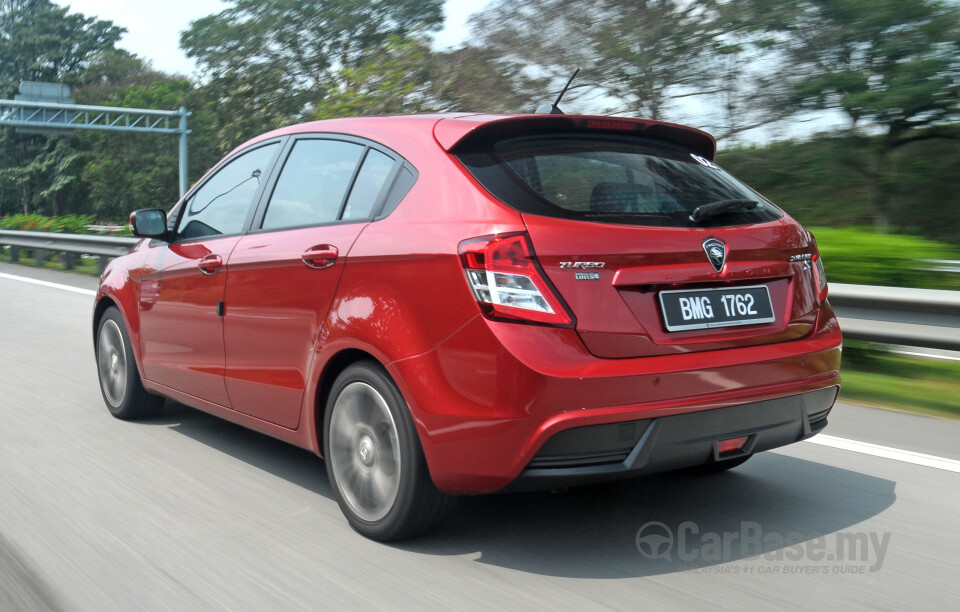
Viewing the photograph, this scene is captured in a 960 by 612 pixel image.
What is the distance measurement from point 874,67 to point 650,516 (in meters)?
12.8

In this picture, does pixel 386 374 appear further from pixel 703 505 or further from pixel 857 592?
pixel 857 592

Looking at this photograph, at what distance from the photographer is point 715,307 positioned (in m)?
3.59

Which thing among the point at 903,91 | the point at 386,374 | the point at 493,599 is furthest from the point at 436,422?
the point at 903,91

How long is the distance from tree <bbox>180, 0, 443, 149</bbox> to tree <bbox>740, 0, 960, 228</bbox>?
74.0 ft

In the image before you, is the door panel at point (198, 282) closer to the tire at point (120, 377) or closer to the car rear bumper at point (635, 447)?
the tire at point (120, 377)

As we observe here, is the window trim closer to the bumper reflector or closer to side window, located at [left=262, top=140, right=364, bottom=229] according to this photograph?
side window, located at [left=262, top=140, right=364, bottom=229]

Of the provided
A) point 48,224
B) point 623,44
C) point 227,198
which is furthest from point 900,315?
point 48,224

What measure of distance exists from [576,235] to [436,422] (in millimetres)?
771

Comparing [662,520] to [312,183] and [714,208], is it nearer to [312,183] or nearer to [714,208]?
[714,208]

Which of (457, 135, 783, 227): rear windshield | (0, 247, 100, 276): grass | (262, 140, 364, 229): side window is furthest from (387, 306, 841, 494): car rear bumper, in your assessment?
(0, 247, 100, 276): grass

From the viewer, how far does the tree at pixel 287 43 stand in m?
37.6

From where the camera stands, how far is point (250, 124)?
127ft

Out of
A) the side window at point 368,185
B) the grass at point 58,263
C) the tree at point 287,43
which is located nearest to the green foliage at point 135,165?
the tree at point 287,43

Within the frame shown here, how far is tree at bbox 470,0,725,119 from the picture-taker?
1689 cm
